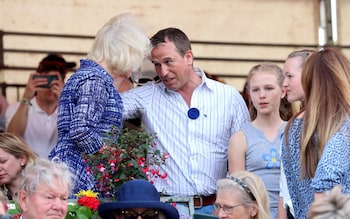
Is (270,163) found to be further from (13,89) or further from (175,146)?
(13,89)

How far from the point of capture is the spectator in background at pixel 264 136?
779cm

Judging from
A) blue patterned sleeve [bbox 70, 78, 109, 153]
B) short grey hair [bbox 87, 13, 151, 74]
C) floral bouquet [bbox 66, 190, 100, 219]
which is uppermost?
short grey hair [bbox 87, 13, 151, 74]

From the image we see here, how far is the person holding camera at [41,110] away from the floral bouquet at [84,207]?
9.06 feet

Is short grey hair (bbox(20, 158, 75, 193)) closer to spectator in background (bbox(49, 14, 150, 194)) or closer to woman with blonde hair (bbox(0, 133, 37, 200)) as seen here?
spectator in background (bbox(49, 14, 150, 194))

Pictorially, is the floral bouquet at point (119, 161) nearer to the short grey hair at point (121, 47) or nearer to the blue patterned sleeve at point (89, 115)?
the blue patterned sleeve at point (89, 115)

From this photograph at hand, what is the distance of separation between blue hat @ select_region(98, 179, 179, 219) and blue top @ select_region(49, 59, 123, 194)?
0.66m

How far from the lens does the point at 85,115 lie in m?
7.34

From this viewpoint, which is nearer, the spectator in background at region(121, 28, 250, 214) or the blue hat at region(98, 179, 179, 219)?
the blue hat at region(98, 179, 179, 219)

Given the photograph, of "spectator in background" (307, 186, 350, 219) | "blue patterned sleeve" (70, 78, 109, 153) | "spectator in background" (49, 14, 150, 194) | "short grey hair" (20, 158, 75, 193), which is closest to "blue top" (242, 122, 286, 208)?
"spectator in background" (49, 14, 150, 194)

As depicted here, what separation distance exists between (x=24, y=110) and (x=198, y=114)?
2356 millimetres

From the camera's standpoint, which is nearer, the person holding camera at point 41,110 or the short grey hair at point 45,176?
the short grey hair at point 45,176

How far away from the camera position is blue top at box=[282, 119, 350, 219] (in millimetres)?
6078

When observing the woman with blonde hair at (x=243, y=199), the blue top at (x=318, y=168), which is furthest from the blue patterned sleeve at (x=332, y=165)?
the woman with blonde hair at (x=243, y=199)

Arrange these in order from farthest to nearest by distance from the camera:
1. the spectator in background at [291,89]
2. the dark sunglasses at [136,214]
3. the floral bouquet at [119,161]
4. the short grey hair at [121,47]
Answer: the short grey hair at [121,47], the floral bouquet at [119,161], the spectator in background at [291,89], the dark sunglasses at [136,214]
